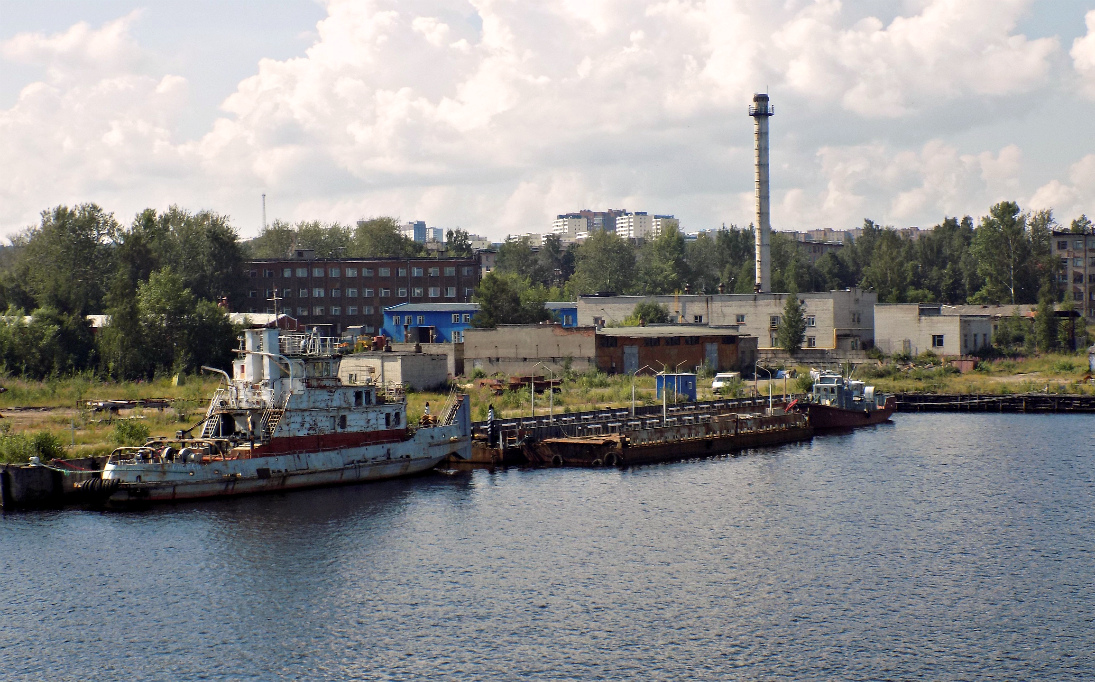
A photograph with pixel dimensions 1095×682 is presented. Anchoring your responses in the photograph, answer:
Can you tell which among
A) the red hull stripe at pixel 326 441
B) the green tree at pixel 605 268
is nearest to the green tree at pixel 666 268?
the green tree at pixel 605 268

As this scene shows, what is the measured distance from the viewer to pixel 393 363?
284 ft

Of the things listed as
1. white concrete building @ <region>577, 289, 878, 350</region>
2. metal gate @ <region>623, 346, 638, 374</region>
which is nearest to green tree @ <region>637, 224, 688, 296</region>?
white concrete building @ <region>577, 289, 878, 350</region>

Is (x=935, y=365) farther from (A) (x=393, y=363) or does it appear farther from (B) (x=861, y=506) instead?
(B) (x=861, y=506)

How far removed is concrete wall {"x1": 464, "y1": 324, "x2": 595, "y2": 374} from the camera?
97062 millimetres

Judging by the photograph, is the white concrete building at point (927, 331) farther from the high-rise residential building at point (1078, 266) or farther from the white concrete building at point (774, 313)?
the high-rise residential building at point (1078, 266)

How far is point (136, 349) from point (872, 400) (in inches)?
2339

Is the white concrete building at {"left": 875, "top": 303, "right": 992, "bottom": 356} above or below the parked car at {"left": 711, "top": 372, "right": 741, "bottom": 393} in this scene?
above

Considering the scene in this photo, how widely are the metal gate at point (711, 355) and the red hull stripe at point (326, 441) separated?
49146 mm

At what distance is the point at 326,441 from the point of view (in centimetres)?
5331

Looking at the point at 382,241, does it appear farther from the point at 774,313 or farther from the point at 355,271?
the point at 774,313

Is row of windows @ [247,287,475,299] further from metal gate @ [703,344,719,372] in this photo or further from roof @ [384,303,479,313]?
metal gate @ [703,344,719,372]

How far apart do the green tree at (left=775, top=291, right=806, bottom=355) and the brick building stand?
149ft

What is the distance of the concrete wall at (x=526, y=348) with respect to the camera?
9706cm

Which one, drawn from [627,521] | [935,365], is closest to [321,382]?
[627,521]
